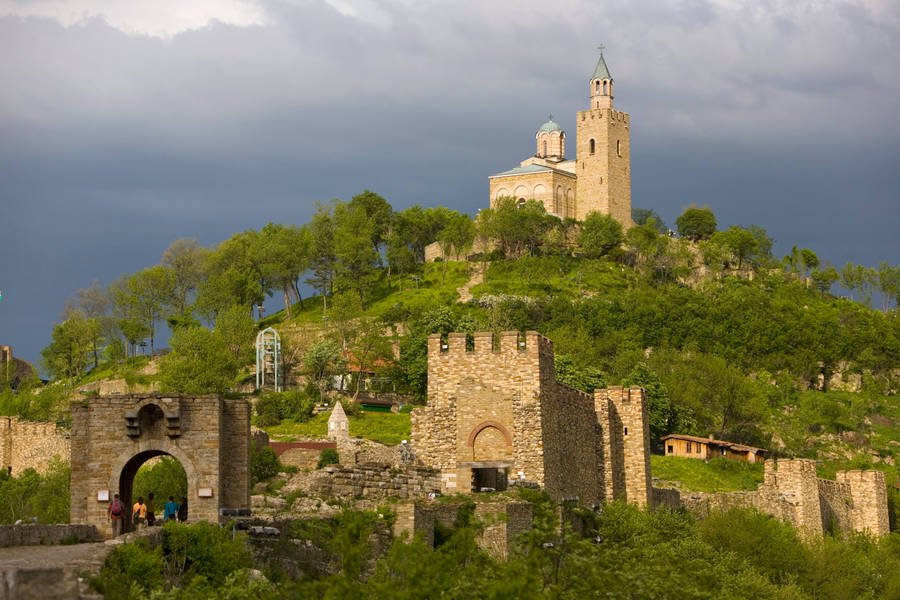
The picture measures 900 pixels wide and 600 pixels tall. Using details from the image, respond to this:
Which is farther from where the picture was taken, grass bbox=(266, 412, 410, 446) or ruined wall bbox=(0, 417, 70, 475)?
grass bbox=(266, 412, 410, 446)

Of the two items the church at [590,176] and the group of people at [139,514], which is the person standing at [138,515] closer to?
the group of people at [139,514]

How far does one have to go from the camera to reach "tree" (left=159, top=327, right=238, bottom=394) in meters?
74.2

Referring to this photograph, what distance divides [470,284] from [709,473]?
40.6m

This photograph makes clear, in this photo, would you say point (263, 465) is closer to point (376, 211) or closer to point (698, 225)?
point (376, 211)

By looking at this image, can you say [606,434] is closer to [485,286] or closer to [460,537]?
[460,537]

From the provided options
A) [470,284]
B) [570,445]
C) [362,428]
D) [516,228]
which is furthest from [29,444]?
[516,228]

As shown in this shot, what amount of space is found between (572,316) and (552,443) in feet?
192

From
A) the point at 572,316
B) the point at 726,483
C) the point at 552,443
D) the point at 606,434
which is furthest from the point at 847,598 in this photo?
the point at 572,316

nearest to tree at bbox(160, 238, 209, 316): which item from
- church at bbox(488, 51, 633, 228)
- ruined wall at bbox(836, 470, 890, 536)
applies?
church at bbox(488, 51, 633, 228)

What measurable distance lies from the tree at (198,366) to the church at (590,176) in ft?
Answer: 141

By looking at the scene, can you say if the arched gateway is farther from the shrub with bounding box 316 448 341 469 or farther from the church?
the church

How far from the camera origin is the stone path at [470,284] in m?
104

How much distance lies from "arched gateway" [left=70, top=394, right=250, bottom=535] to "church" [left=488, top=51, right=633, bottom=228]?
96010 millimetres

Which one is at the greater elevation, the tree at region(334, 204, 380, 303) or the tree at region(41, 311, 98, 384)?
the tree at region(334, 204, 380, 303)
